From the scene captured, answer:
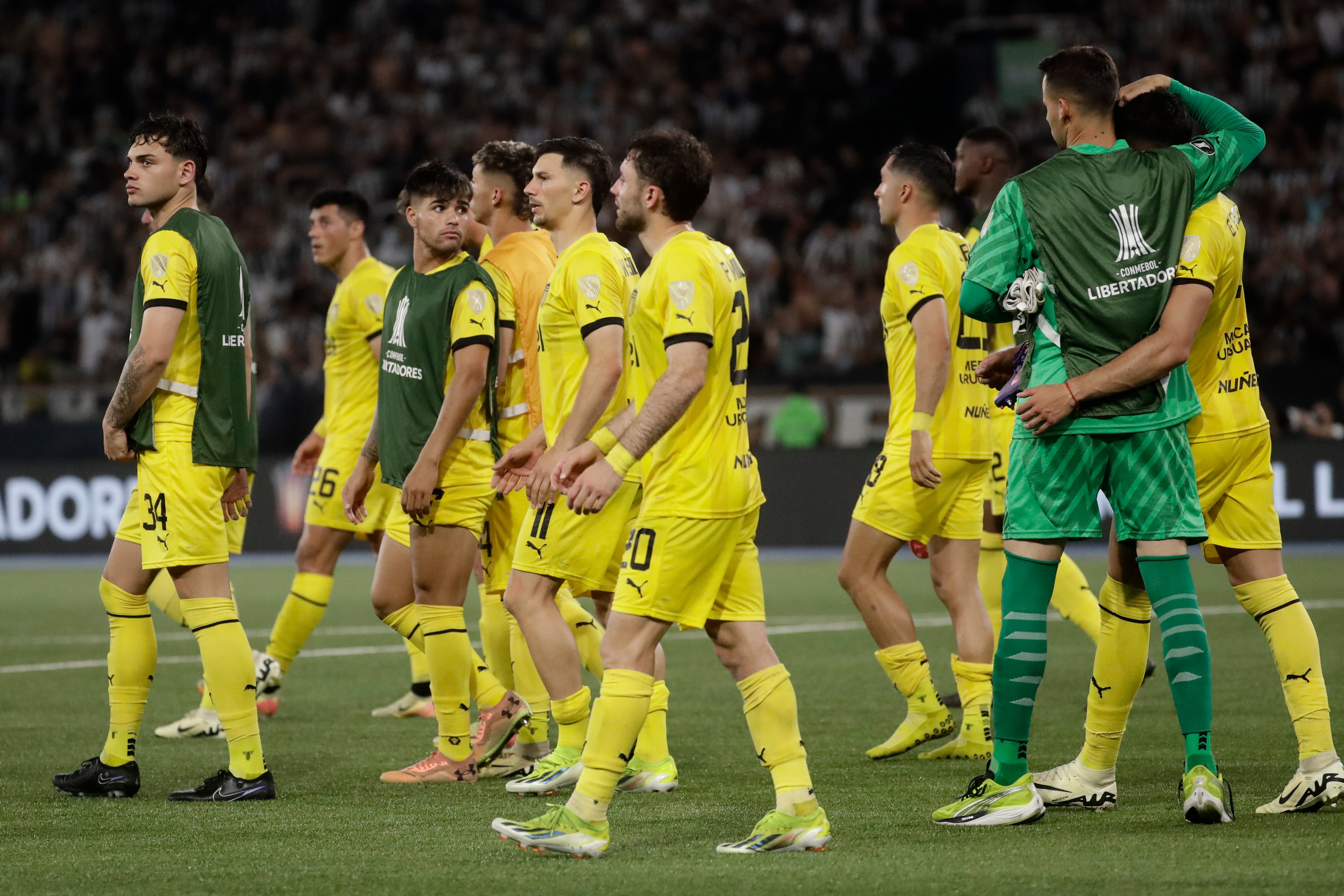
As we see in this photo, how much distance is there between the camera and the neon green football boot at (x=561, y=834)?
4.65 meters

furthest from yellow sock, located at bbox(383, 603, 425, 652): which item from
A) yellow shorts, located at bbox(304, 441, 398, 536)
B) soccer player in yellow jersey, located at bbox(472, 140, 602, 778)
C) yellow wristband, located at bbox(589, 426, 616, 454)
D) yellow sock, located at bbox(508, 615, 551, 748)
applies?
yellow wristband, located at bbox(589, 426, 616, 454)

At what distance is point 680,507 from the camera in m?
4.70

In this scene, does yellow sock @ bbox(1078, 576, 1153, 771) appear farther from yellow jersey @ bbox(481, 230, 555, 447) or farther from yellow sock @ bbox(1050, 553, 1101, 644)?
yellow sock @ bbox(1050, 553, 1101, 644)

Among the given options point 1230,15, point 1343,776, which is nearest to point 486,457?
point 1343,776

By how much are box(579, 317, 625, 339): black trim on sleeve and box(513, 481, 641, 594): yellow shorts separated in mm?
588

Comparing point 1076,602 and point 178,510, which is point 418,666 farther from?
point 1076,602

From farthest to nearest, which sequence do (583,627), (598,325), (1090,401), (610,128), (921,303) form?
(610,128) < (583,627) < (921,303) < (598,325) < (1090,401)

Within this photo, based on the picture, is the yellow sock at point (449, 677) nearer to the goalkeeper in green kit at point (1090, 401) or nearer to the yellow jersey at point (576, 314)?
the yellow jersey at point (576, 314)

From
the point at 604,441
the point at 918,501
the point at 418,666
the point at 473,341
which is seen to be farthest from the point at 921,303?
the point at 418,666

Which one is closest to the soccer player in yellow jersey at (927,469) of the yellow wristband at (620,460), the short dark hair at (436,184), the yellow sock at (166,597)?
the short dark hair at (436,184)

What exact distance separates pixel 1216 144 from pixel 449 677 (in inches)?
138

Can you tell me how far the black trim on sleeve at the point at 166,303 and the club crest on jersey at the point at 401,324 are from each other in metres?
0.89

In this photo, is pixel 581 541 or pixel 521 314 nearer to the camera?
pixel 581 541

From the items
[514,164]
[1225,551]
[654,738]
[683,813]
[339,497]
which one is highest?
[514,164]
